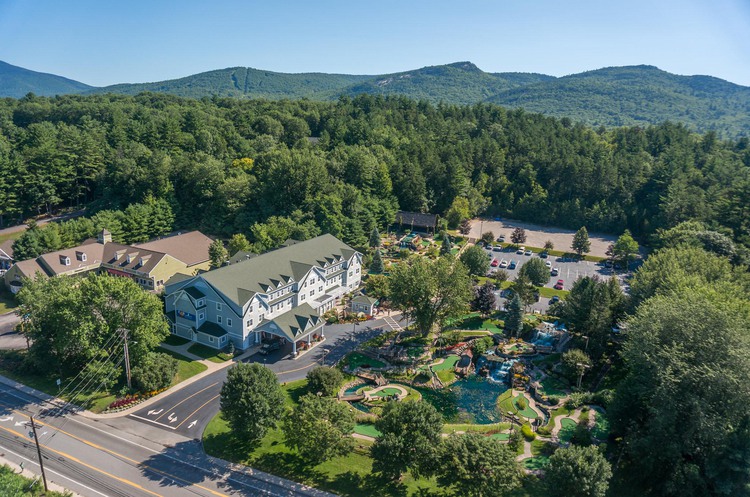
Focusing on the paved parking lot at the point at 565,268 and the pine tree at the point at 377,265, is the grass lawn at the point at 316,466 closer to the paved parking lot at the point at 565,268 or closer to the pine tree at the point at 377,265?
the pine tree at the point at 377,265

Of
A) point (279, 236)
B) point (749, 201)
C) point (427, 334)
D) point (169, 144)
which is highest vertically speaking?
point (169, 144)

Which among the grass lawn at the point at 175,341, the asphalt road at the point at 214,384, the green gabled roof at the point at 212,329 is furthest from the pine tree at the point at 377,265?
the grass lawn at the point at 175,341

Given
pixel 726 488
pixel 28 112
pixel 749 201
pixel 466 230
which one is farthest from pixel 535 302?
pixel 28 112

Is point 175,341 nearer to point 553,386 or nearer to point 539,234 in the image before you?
point 553,386

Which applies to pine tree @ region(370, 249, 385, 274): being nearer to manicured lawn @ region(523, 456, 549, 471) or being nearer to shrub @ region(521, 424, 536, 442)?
shrub @ region(521, 424, 536, 442)

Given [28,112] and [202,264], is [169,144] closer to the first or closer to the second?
[202,264]

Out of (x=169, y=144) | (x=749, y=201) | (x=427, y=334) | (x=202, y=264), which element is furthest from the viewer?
(x=169, y=144)
